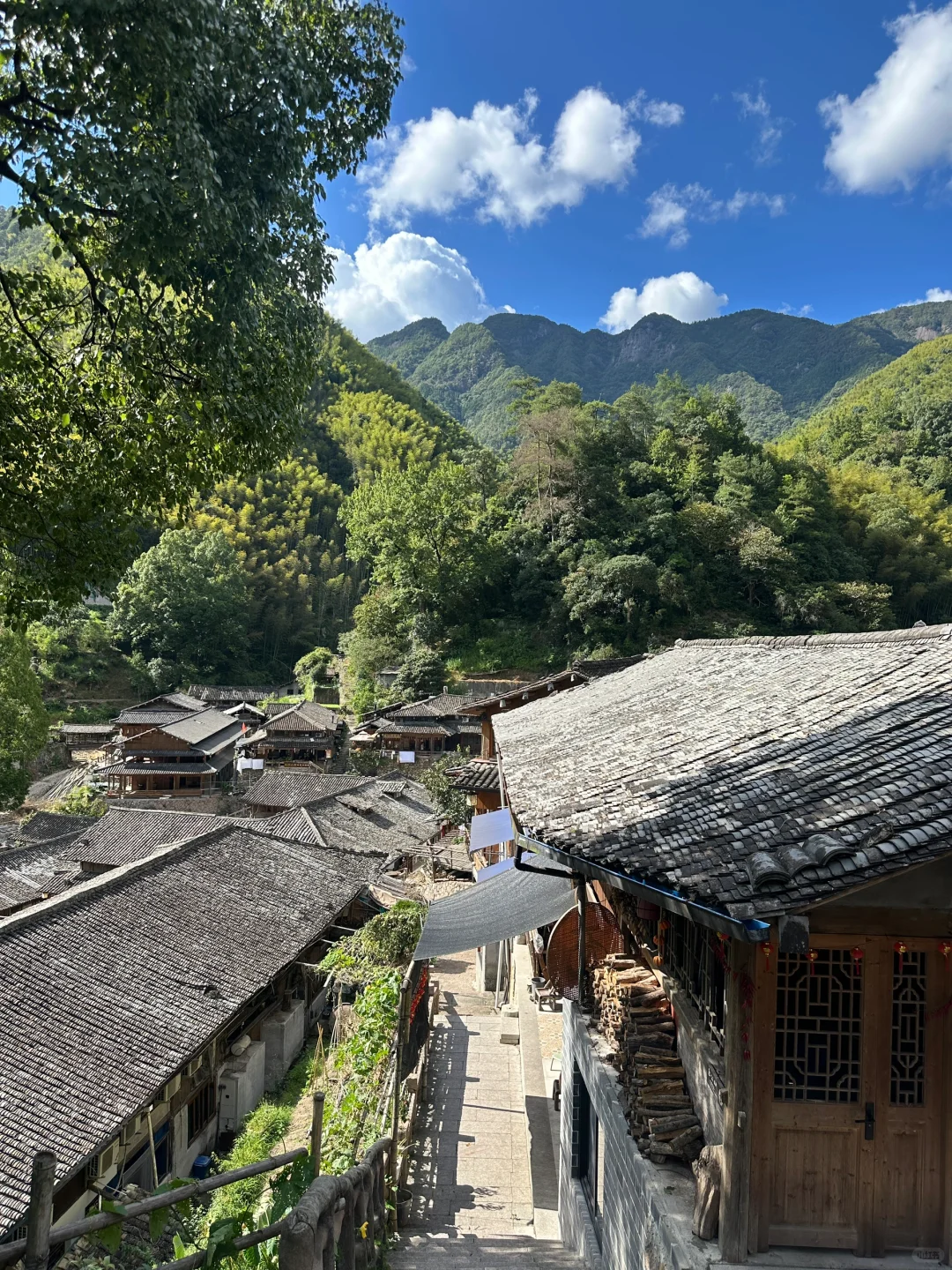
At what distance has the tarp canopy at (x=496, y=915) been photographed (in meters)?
9.77

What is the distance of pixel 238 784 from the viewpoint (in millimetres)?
39344

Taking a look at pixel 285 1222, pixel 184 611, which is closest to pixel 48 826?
pixel 285 1222

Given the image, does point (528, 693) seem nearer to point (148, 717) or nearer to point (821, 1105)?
point (821, 1105)

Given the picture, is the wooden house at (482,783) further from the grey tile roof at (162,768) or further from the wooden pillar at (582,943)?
the grey tile roof at (162,768)

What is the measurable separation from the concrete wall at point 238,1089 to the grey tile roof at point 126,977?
1619 mm

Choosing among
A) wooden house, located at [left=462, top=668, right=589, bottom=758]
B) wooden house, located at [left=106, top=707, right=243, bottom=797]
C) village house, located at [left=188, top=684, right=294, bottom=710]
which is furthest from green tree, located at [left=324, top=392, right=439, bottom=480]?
wooden house, located at [left=462, top=668, right=589, bottom=758]

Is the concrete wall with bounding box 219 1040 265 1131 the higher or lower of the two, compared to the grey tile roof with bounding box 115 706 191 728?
lower

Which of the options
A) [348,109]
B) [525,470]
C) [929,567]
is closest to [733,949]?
[348,109]

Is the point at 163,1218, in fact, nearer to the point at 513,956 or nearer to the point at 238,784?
the point at 513,956

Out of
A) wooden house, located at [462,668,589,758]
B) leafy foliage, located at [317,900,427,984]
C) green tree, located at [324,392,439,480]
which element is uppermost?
green tree, located at [324,392,439,480]

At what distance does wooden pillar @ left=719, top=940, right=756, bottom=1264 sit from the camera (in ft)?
13.4

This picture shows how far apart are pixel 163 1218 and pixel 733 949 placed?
122 inches

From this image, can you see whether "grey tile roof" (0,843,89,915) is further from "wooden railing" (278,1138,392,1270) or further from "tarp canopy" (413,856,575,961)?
"wooden railing" (278,1138,392,1270)

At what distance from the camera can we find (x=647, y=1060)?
5598 mm
